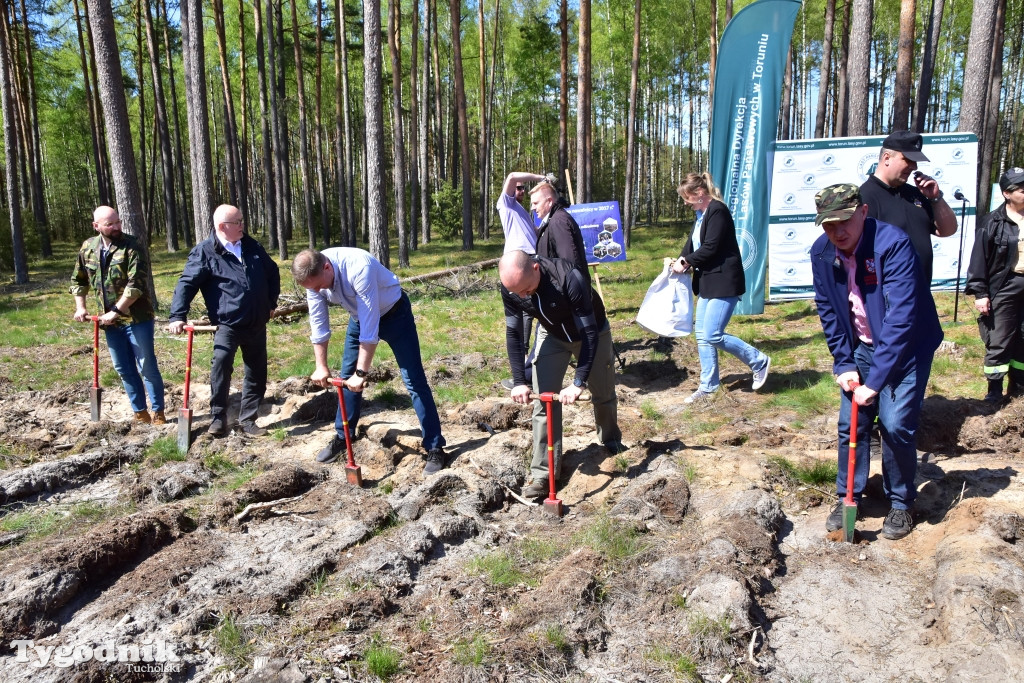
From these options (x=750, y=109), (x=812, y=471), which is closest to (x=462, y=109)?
(x=750, y=109)

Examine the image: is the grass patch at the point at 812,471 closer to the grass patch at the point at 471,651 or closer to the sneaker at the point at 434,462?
the sneaker at the point at 434,462

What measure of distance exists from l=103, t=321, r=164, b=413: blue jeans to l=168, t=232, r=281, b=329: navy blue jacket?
673 millimetres

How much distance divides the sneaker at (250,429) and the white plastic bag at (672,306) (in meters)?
3.81

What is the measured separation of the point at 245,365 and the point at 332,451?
135cm

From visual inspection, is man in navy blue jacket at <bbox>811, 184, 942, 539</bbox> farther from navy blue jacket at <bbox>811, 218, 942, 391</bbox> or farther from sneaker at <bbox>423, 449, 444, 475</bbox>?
sneaker at <bbox>423, 449, 444, 475</bbox>

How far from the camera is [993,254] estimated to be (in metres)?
5.41

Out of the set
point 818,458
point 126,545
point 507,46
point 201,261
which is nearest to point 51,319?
point 201,261

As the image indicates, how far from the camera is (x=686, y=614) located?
334 cm

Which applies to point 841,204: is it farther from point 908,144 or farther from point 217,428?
point 217,428

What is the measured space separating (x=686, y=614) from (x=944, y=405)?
11.9 ft

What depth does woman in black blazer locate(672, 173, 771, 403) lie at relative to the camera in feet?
20.5

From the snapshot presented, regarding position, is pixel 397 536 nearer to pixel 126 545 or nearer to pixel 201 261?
pixel 126 545

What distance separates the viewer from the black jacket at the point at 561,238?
19.1 feet

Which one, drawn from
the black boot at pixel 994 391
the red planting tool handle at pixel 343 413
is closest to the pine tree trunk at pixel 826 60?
the black boot at pixel 994 391
